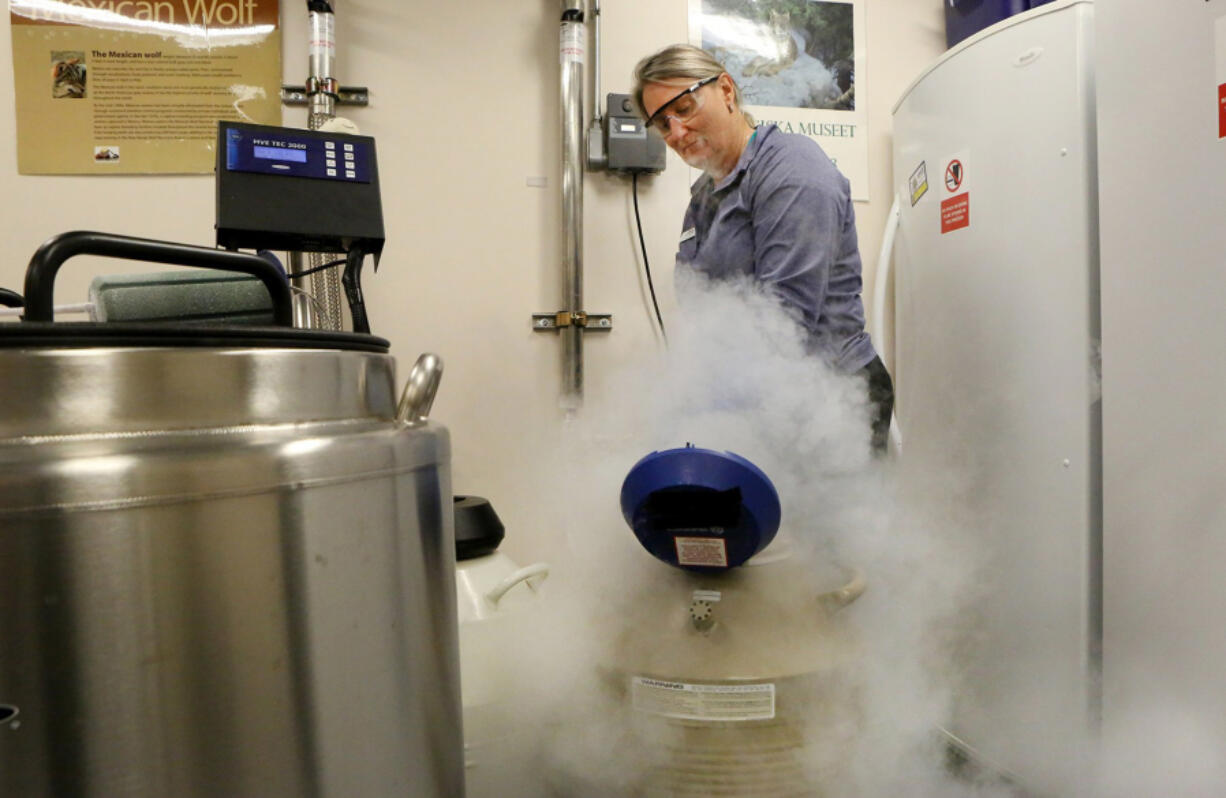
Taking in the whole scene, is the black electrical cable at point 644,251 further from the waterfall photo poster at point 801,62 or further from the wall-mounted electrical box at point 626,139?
the waterfall photo poster at point 801,62

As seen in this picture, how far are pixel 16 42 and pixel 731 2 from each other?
1753 mm

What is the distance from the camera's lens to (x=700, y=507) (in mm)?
843

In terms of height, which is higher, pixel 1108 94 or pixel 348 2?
pixel 348 2

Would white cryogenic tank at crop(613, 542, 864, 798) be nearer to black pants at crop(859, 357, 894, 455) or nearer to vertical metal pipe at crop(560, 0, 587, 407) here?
black pants at crop(859, 357, 894, 455)

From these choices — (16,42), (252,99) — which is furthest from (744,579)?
(16,42)

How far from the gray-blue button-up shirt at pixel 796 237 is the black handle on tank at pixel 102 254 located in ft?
3.45

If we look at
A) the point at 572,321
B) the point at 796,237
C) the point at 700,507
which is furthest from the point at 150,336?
the point at 572,321

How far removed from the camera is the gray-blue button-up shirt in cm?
142

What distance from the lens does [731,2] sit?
2.05 metres

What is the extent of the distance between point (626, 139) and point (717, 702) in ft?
4.89

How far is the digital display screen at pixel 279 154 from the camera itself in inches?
39.6

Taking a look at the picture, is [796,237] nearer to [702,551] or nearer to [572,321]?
[572,321]

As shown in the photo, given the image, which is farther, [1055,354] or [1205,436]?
[1055,354]

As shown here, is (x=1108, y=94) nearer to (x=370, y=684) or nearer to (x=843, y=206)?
(x=843, y=206)
